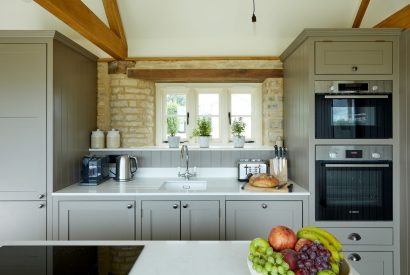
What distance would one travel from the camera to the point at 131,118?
3131 millimetres

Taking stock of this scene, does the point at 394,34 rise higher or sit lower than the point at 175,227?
higher

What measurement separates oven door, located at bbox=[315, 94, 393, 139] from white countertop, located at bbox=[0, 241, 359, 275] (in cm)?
145

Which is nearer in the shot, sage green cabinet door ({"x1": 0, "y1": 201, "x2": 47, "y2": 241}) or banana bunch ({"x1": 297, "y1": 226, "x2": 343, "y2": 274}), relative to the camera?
banana bunch ({"x1": 297, "y1": 226, "x2": 343, "y2": 274})

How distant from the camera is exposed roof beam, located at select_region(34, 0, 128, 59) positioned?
6.16 ft

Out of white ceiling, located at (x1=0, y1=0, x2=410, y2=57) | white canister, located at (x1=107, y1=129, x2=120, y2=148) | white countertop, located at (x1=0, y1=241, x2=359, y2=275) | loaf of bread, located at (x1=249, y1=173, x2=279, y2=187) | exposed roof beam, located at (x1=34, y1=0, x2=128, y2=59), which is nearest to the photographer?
white countertop, located at (x1=0, y1=241, x2=359, y2=275)

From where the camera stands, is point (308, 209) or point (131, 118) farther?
point (131, 118)

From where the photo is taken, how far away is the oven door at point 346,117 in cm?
232

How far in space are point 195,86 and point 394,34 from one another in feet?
7.67

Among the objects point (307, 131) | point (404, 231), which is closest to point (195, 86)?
point (307, 131)

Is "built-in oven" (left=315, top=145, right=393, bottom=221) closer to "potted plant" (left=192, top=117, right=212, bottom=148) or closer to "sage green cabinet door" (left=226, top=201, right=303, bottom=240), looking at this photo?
"sage green cabinet door" (left=226, top=201, right=303, bottom=240)

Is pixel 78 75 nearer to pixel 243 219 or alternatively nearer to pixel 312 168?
pixel 243 219

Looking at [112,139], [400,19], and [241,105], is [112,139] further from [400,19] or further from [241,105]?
[400,19]

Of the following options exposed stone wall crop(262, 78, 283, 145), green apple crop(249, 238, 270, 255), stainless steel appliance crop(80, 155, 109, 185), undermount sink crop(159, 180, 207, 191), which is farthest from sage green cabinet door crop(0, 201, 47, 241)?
exposed stone wall crop(262, 78, 283, 145)

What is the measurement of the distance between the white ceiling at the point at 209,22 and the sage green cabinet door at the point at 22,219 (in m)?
1.73
